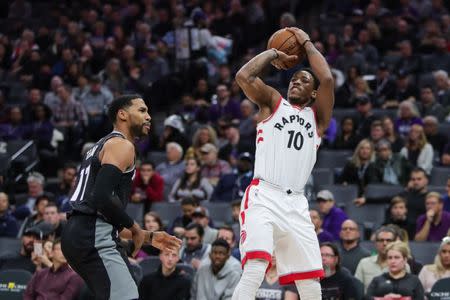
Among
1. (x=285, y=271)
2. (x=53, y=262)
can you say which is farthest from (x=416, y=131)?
(x=285, y=271)

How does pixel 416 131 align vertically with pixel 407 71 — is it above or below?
below

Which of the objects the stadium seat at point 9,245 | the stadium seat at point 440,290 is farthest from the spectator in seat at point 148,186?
the stadium seat at point 440,290

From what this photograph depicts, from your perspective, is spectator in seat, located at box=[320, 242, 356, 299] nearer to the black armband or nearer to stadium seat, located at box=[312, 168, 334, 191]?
stadium seat, located at box=[312, 168, 334, 191]

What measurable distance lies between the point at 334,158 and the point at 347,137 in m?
0.41

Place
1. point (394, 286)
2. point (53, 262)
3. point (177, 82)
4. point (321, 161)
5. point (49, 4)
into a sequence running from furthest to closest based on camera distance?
point (49, 4), point (177, 82), point (321, 161), point (53, 262), point (394, 286)

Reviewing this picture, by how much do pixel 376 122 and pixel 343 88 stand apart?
2.28 metres

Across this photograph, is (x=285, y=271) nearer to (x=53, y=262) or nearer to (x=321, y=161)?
(x=53, y=262)

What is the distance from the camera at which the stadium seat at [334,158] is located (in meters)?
15.3

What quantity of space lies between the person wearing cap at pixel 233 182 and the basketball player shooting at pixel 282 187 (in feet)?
20.6

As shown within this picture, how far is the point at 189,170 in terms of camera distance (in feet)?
48.0

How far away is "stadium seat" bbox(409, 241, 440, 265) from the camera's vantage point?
12.0 meters

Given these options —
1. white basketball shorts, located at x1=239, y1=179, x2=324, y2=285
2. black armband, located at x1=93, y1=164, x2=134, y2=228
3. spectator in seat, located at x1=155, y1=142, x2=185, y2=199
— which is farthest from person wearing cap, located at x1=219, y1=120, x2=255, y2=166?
black armband, located at x1=93, y1=164, x2=134, y2=228

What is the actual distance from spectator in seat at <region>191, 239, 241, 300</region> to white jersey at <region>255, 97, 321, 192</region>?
3.50 m

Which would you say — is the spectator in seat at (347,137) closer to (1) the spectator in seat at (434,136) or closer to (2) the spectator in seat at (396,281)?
(1) the spectator in seat at (434,136)
